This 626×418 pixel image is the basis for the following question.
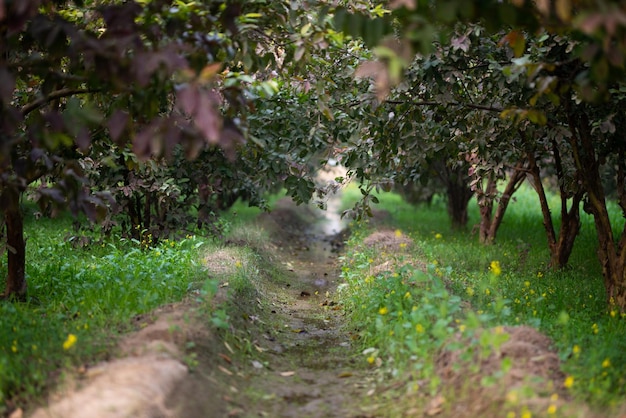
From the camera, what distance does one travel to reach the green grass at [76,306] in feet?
13.1

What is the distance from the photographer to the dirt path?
13.7ft

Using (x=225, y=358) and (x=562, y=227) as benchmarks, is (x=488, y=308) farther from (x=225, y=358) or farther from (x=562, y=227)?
(x=562, y=227)

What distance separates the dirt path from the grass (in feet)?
0.98

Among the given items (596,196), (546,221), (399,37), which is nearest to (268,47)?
(399,37)

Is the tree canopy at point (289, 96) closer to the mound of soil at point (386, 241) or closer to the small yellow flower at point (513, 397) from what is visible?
the mound of soil at point (386, 241)

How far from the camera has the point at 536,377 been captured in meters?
3.78

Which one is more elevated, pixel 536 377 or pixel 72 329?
pixel 536 377

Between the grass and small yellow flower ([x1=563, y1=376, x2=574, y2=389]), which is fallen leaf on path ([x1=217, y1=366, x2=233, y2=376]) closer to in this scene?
the grass

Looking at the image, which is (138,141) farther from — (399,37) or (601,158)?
(601,158)

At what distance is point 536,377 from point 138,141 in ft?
8.99

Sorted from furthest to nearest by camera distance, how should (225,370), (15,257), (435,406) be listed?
(15,257)
(225,370)
(435,406)

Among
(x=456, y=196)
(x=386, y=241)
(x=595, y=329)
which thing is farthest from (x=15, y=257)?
(x=456, y=196)

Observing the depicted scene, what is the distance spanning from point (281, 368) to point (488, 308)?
1.93 m

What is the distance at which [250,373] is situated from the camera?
4.89 meters
